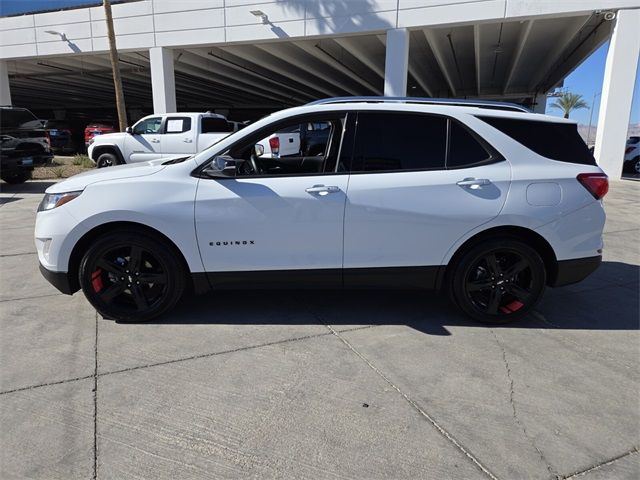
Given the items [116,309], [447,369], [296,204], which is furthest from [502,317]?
[116,309]

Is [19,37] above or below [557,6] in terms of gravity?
above

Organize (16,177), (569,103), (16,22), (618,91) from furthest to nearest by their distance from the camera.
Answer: (569,103) → (16,22) → (618,91) → (16,177)

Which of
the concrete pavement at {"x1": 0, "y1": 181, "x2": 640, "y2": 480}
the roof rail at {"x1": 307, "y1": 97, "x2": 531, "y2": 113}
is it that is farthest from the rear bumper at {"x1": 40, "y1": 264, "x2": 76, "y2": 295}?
the roof rail at {"x1": 307, "y1": 97, "x2": 531, "y2": 113}

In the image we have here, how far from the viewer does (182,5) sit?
16.7 meters

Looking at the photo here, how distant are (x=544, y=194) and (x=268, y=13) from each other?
49.0 ft

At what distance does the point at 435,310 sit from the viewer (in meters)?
4.07

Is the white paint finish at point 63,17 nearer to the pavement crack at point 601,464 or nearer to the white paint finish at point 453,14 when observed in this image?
the white paint finish at point 453,14

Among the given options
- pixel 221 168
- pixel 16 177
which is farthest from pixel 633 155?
pixel 16 177

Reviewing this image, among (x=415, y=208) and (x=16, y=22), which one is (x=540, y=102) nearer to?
(x=16, y=22)

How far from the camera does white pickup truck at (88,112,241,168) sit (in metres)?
12.6

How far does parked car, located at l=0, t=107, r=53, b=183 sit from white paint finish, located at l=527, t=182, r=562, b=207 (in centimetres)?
1216

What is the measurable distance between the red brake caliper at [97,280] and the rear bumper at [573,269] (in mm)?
3721

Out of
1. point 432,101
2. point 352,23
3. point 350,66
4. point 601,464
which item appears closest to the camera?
point 601,464

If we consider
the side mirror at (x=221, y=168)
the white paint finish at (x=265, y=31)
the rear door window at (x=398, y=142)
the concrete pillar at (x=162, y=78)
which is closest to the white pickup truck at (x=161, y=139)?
the white paint finish at (x=265, y=31)
